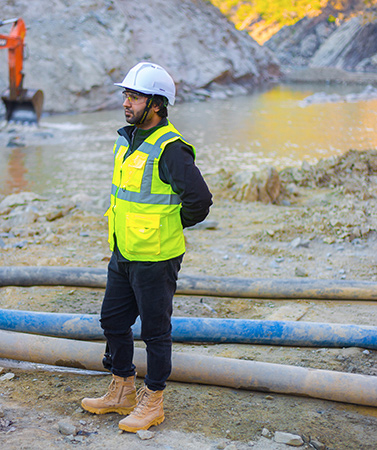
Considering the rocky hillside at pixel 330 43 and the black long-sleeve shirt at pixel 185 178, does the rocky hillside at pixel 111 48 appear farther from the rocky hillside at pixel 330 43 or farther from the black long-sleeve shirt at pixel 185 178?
the rocky hillside at pixel 330 43

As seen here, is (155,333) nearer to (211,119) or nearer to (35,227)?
(35,227)

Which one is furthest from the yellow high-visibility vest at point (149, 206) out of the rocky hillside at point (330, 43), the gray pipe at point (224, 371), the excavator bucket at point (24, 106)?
the rocky hillside at point (330, 43)

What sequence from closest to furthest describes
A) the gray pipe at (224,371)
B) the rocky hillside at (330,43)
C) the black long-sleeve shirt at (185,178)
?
1. the black long-sleeve shirt at (185,178)
2. the gray pipe at (224,371)
3. the rocky hillside at (330,43)

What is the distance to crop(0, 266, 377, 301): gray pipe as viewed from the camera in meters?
4.55

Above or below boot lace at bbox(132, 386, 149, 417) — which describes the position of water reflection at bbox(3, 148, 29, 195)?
below

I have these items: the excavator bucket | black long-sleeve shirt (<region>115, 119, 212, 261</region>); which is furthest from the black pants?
the excavator bucket

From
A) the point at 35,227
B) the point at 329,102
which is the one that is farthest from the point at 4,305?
the point at 329,102

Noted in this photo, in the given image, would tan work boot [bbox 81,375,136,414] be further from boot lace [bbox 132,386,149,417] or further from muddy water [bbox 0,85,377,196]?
muddy water [bbox 0,85,377,196]

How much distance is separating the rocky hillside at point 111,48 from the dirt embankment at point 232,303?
40.6 ft

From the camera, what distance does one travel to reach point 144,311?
2.74m

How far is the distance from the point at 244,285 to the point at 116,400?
1886mm

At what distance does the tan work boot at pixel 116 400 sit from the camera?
9.78 ft

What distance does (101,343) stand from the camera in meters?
3.53

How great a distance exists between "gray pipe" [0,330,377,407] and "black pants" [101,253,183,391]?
434mm
